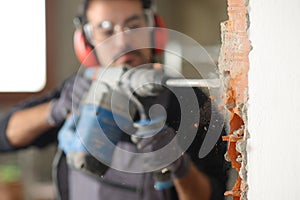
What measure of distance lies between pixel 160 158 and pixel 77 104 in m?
0.45

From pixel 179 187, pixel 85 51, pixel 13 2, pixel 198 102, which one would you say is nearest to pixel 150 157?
pixel 179 187

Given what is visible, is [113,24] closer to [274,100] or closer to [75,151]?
[75,151]

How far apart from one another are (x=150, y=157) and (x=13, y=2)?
0.66m

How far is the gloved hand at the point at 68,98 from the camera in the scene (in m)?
1.18

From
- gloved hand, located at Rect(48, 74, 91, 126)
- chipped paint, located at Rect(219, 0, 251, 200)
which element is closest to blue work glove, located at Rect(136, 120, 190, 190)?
chipped paint, located at Rect(219, 0, 251, 200)

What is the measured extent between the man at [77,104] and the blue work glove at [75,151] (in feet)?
0.06

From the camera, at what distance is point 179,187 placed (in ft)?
3.31

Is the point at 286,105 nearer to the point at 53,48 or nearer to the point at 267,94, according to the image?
the point at 267,94

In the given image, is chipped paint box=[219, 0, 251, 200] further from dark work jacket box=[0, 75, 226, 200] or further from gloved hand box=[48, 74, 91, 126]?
gloved hand box=[48, 74, 91, 126]

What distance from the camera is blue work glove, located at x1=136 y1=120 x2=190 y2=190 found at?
2.04 feet

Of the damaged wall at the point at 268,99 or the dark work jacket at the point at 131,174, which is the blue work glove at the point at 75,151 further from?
the damaged wall at the point at 268,99

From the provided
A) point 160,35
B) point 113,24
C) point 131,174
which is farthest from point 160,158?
point 113,24

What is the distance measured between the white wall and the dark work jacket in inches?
2.3

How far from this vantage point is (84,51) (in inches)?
47.3
